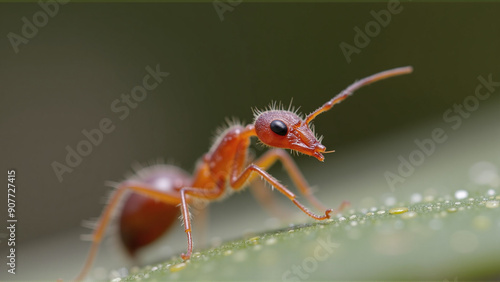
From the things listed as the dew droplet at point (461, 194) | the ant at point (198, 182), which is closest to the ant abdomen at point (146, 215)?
the ant at point (198, 182)

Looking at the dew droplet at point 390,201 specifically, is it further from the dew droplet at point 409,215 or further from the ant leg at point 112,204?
the ant leg at point 112,204

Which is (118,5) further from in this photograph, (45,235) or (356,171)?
(356,171)

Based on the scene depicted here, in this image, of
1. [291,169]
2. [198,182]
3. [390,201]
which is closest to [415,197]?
[390,201]

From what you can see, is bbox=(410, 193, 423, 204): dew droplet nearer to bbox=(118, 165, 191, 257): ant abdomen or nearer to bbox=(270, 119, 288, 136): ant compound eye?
bbox=(270, 119, 288, 136): ant compound eye

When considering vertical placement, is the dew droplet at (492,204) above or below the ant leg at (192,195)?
below

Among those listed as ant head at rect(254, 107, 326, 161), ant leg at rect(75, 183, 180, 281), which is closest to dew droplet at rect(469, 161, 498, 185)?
ant head at rect(254, 107, 326, 161)

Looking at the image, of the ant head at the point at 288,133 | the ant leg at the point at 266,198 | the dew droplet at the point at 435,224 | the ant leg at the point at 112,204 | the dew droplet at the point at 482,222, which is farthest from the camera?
the ant leg at the point at 266,198

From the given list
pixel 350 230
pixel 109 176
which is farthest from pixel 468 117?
pixel 109 176
